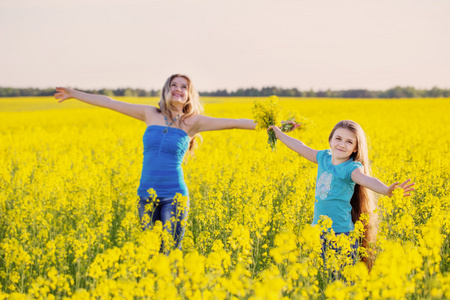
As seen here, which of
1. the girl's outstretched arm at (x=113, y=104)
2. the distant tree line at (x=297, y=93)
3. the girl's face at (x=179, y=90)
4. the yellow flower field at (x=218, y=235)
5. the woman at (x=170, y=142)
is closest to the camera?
the yellow flower field at (x=218, y=235)

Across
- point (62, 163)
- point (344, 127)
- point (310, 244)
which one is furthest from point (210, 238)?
point (62, 163)

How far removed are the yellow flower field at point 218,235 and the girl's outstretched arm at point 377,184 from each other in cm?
10

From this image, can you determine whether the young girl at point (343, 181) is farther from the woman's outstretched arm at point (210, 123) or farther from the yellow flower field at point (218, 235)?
the woman's outstretched arm at point (210, 123)

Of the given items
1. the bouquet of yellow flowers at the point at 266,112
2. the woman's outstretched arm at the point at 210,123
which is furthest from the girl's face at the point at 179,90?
the bouquet of yellow flowers at the point at 266,112

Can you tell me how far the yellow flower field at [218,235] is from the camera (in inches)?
95.7

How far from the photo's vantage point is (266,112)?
4.34m

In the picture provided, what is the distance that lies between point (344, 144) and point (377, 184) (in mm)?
566

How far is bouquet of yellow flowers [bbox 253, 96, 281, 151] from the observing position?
430cm

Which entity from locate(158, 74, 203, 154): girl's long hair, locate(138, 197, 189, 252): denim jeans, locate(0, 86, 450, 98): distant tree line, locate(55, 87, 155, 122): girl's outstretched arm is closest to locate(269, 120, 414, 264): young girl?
locate(138, 197, 189, 252): denim jeans

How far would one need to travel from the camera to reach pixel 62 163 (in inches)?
328

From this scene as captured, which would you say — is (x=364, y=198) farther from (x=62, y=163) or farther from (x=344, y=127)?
(x=62, y=163)

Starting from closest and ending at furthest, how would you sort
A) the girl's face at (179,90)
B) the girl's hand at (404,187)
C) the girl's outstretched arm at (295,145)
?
the girl's hand at (404,187)
the girl's face at (179,90)
the girl's outstretched arm at (295,145)

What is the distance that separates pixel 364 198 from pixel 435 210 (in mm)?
685

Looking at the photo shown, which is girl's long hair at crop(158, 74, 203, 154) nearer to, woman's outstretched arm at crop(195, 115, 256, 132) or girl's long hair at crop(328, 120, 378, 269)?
woman's outstretched arm at crop(195, 115, 256, 132)
